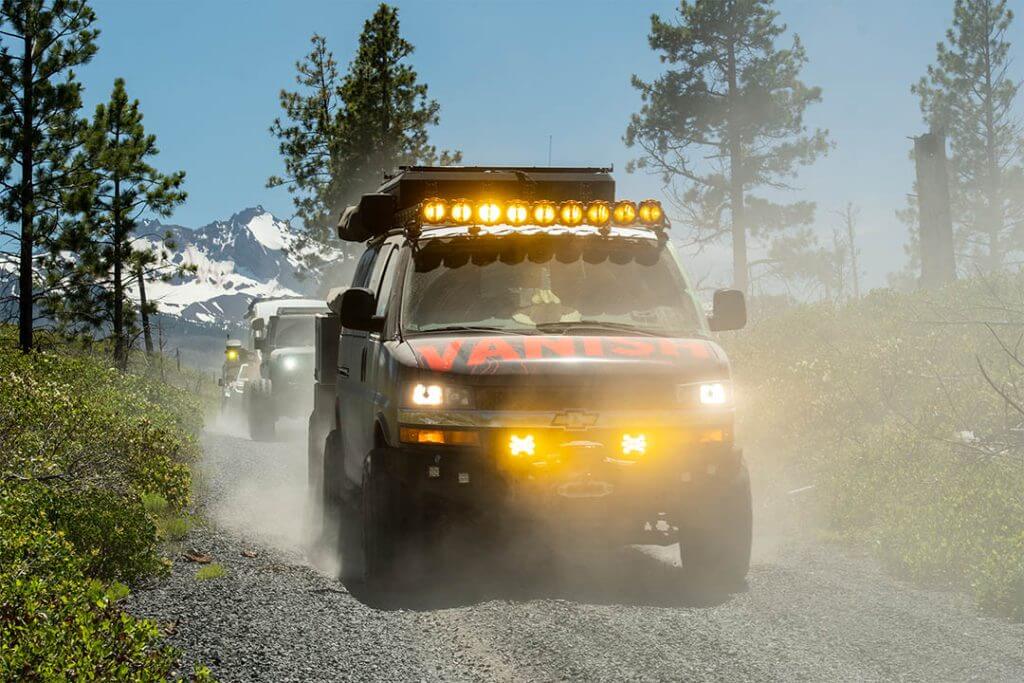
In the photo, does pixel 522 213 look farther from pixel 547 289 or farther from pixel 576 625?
pixel 576 625

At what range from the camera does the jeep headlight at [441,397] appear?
22.7ft

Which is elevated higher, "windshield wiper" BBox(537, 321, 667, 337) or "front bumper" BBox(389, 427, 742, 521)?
"windshield wiper" BBox(537, 321, 667, 337)

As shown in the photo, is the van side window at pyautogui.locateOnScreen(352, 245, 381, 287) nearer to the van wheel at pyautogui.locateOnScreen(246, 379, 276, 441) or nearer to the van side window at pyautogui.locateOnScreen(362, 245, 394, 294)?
the van side window at pyautogui.locateOnScreen(362, 245, 394, 294)

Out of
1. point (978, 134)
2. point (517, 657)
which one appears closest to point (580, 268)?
point (517, 657)

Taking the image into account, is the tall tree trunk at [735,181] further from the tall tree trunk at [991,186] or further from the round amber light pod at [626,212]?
the round amber light pod at [626,212]

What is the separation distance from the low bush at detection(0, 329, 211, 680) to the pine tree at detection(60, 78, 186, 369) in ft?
47.2

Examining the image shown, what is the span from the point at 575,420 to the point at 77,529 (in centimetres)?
382

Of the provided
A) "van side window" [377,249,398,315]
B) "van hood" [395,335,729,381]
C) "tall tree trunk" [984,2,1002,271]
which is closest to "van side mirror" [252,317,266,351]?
"van side window" [377,249,398,315]

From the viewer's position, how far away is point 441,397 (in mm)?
6941

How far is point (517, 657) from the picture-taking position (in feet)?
19.4

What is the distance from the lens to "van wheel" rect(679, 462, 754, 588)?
7406 millimetres

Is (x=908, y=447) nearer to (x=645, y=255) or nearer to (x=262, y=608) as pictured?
(x=645, y=255)

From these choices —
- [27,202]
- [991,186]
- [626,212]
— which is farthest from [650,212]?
[991,186]

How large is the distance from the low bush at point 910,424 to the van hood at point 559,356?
2276mm
